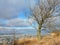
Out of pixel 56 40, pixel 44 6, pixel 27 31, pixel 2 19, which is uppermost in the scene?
pixel 44 6

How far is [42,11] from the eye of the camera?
5301 mm

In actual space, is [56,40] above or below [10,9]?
below

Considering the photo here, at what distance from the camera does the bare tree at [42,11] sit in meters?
5.23

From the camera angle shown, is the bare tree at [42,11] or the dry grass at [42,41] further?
the bare tree at [42,11]

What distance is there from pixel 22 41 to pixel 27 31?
0.38 metres

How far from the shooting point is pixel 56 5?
206 inches

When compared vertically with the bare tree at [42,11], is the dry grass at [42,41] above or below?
below

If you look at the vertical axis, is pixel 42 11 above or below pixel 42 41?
above

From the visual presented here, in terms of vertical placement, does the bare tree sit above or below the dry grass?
above

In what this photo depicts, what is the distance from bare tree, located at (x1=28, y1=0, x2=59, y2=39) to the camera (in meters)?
5.23

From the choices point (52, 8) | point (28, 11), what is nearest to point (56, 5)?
point (52, 8)

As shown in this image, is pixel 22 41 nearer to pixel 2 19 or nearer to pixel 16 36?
pixel 16 36

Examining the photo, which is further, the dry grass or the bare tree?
the bare tree

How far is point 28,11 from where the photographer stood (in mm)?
5285
